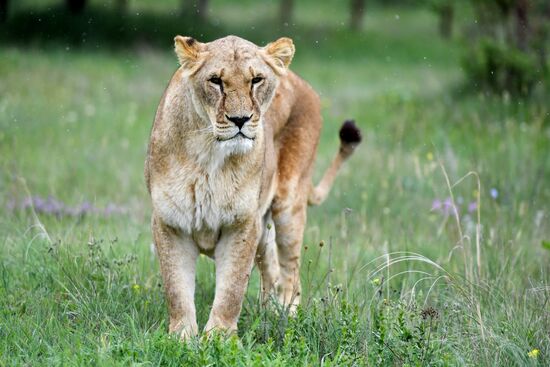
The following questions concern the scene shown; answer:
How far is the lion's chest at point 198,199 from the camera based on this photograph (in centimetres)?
444

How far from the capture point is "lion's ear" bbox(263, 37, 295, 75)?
461 cm

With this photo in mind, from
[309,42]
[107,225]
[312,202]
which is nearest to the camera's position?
[312,202]

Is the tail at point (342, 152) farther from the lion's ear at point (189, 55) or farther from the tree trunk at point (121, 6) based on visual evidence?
the tree trunk at point (121, 6)

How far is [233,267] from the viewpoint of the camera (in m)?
4.58

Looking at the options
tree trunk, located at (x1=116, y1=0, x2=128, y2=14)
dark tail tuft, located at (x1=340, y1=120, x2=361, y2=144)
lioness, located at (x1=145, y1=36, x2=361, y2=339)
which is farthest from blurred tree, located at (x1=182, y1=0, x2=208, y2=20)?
lioness, located at (x1=145, y1=36, x2=361, y2=339)

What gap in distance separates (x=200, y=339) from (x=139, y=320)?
21.0 inches

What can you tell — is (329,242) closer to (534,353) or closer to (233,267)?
(233,267)

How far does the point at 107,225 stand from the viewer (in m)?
6.68

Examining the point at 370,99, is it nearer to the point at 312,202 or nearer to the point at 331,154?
the point at 331,154

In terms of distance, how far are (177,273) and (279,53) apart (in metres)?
1.18

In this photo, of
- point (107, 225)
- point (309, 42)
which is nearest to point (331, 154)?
point (107, 225)

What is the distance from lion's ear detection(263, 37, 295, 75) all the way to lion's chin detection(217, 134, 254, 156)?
0.48 metres

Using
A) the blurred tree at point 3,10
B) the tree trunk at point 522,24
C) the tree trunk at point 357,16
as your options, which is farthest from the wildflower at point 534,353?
the tree trunk at point 357,16

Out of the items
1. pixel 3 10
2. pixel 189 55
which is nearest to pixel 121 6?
pixel 3 10
